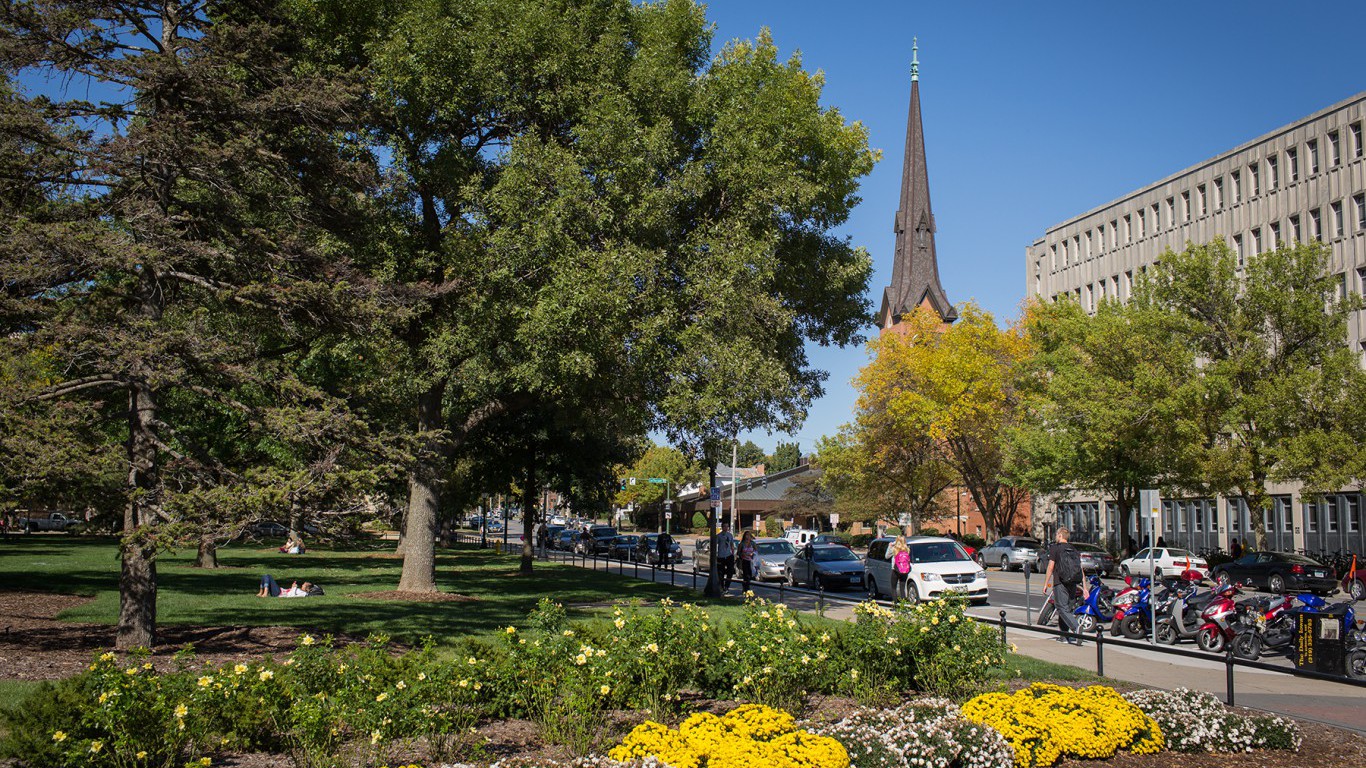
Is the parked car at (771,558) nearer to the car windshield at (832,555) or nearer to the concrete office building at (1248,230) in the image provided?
the car windshield at (832,555)

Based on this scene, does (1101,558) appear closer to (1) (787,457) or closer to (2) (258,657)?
(2) (258,657)

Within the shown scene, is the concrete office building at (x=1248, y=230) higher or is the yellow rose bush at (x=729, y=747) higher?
the concrete office building at (x=1248, y=230)

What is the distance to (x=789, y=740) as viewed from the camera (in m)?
7.15

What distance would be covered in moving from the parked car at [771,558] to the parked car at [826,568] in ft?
1.99

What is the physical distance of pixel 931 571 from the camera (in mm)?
23625

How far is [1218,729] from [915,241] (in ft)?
285

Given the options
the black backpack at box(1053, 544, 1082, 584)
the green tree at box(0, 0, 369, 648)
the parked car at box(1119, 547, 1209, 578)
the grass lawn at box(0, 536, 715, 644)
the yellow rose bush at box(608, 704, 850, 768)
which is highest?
the green tree at box(0, 0, 369, 648)

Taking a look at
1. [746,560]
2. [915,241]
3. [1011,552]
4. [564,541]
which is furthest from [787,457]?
[746,560]

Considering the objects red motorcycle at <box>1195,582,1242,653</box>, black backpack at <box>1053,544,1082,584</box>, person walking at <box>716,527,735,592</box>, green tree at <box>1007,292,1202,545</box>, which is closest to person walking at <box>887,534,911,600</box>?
black backpack at <box>1053,544,1082,584</box>

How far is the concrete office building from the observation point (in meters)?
44.1

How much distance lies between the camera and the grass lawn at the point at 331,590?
1576cm

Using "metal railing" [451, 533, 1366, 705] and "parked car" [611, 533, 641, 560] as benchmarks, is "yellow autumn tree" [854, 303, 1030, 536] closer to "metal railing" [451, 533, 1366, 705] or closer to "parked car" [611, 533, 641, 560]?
"parked car" [611, 533, 641, 560]

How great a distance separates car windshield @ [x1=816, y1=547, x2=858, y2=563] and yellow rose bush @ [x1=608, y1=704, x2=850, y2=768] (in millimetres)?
23343

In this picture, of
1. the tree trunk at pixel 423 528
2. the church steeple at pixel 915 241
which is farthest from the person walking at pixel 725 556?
the church steeple at pixel 915 241
